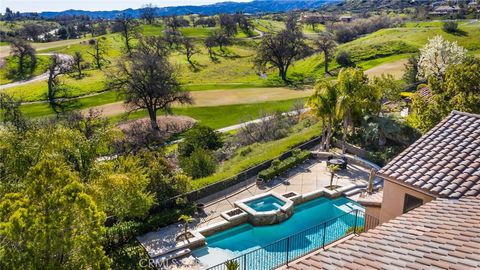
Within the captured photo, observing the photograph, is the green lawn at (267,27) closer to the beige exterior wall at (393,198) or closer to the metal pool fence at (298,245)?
the metal pool fence at (298,245)

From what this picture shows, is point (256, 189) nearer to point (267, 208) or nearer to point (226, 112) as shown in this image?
point (267, 208)

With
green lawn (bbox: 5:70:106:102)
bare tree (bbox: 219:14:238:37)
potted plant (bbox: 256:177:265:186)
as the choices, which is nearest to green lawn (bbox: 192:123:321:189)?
potted plant (bbox: 256:177:265:186)

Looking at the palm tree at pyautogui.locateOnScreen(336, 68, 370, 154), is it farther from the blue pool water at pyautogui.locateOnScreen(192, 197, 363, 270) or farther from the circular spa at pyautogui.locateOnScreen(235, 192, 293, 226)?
the circular spa at pyautogui.locateOnScreen(235, 192, 293, 226)

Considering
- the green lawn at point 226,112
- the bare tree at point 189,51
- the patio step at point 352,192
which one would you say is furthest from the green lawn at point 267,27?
the patio step at point 352,192

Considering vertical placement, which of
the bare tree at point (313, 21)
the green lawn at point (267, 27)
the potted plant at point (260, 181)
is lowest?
the potted plant at point (260, 181)

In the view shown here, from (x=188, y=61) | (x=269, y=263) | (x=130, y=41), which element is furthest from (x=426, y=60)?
(x=130, y=41)

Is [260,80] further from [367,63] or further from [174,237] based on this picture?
[174,237]

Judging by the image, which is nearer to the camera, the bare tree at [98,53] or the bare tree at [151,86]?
the bare tree at [151,86]
